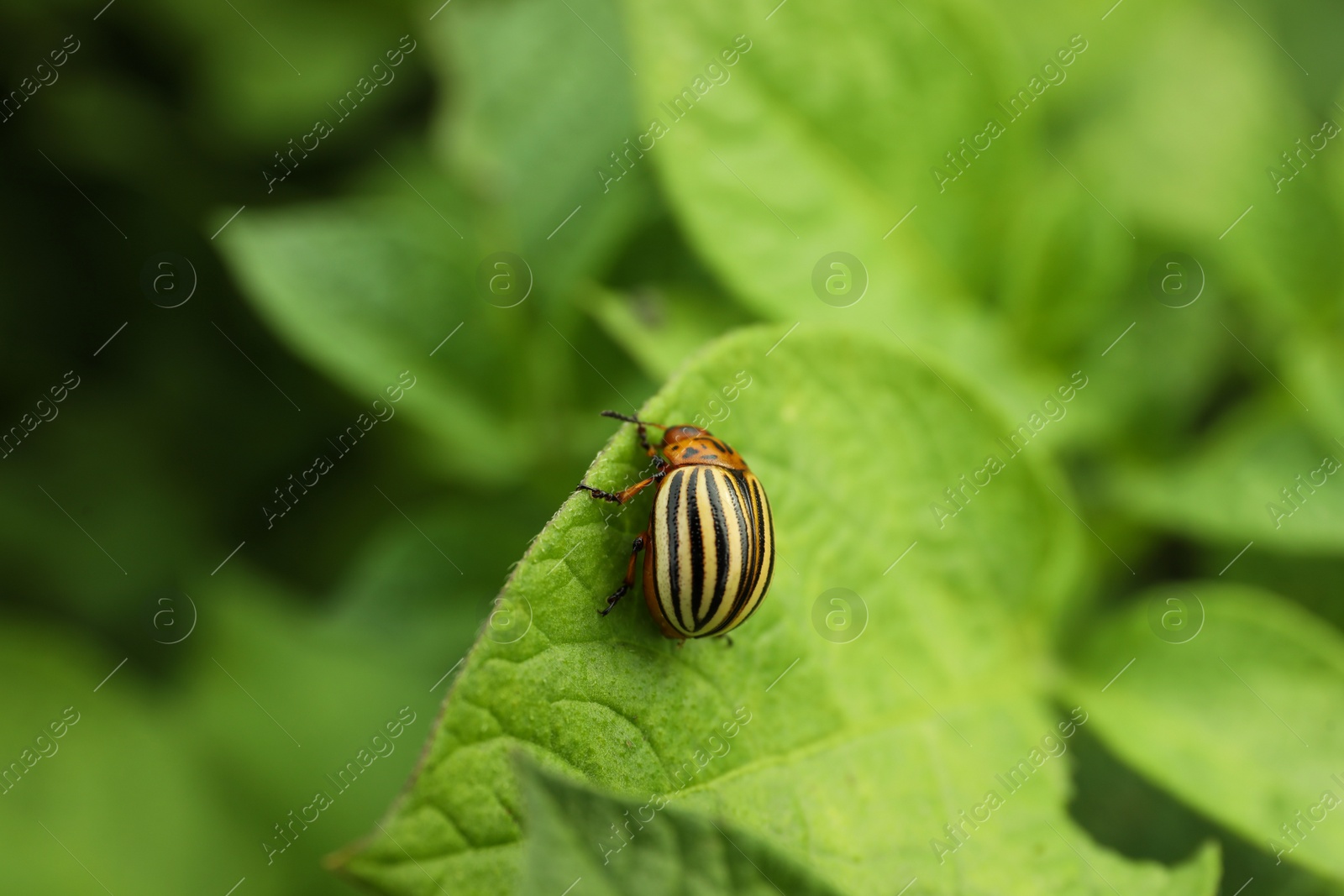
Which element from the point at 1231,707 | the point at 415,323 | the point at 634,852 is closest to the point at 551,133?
the point at 415,323

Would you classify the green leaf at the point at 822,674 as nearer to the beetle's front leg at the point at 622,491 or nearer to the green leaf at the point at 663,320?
the beetle's front leg at the point at 622,491

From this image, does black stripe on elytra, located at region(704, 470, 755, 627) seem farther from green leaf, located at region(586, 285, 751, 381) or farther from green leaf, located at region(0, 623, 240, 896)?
green leaf, located at region(0, 623, 240, 896)

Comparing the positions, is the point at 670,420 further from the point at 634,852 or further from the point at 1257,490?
the point at 1257,490

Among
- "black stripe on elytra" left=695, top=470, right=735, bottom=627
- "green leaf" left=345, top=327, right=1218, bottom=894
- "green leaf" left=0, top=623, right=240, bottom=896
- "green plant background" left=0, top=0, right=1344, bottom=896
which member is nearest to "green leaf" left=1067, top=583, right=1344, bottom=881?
"green plant background" left=0, top=0, right=1344, bottom=896

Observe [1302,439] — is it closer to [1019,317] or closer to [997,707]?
[1019,317]

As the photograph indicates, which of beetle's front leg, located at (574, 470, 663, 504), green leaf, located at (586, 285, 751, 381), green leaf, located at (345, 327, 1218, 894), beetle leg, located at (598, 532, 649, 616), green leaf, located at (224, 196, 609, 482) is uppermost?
green leaf, located at (224, 196, 609, 482)

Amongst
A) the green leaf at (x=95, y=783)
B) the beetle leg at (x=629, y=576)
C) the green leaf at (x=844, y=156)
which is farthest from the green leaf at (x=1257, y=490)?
the green leaf at (x=95, y=783)

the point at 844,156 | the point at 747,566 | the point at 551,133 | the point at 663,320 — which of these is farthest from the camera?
the point at 551,133
